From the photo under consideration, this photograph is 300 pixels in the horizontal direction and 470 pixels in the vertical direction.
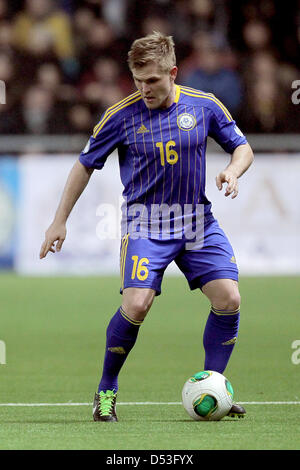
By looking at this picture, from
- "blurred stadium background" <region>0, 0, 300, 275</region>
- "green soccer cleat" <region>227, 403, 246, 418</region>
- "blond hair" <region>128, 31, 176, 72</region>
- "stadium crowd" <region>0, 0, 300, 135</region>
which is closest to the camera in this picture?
"blond hair" <region>128, 31, 176, 72</region>

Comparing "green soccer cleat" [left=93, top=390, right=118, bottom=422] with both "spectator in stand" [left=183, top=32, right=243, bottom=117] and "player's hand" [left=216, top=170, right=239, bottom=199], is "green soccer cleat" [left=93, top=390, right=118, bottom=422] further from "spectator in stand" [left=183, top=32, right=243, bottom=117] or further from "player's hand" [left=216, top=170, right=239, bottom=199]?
"spectator in stand" [left=183, top=32, right=243, bottom=117]

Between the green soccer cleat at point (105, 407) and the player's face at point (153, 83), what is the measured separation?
1611mm

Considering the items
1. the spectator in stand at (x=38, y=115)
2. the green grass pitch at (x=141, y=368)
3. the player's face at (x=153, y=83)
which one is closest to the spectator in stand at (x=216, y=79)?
the spectator in stand at (x=38, y=115)

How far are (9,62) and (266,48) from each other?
13.7 feet

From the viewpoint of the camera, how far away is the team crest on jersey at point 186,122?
6.17 meters

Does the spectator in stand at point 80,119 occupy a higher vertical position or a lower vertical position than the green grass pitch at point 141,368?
higher

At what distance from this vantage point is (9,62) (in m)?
17.7

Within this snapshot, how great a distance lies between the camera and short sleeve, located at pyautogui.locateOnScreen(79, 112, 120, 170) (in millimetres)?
6164

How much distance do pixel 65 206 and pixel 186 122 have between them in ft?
2.71

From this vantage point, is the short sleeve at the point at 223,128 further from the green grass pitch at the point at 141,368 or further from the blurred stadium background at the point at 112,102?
the blurred stadium background at the point at 112,102

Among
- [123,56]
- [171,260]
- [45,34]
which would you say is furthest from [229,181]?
[45,34]

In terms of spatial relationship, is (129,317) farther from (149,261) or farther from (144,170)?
(144,170)

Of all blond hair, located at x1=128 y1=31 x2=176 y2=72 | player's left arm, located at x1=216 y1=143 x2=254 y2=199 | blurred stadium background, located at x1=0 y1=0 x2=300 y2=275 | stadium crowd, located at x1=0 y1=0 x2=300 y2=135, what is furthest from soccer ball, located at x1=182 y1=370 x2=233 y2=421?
stadium crowd, located at x1=0 y1=0 x2=300 y2=135

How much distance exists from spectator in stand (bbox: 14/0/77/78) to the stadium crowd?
16mm
